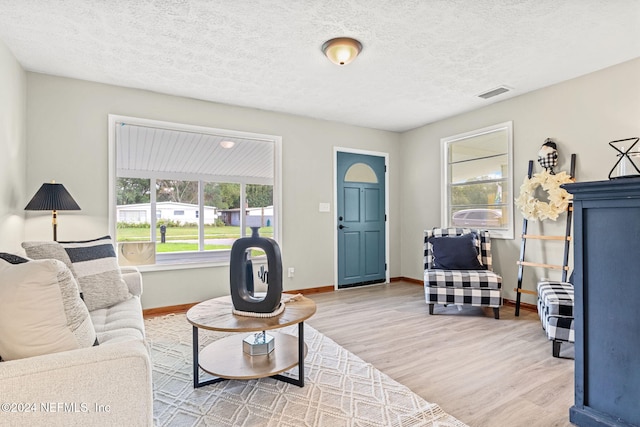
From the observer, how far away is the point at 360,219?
5.00m

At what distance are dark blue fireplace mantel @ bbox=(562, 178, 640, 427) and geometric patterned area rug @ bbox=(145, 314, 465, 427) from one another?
0.66 meters

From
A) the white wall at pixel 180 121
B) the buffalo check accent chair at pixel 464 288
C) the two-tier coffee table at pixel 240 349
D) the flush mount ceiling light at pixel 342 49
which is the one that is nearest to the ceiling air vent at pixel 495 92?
the white wall at pixel 180 121

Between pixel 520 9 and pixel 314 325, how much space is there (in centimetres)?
297

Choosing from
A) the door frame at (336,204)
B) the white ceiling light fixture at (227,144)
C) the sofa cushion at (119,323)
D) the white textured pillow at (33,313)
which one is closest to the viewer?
the white textured pillow at (33,313)

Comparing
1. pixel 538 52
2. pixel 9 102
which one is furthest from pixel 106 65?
pixel 538 52

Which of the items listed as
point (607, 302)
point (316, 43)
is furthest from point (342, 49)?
point (607, 302)

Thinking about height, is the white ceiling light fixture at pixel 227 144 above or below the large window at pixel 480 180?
above

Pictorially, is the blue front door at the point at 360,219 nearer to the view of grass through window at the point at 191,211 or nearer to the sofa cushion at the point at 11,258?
the view of grass through window at the point at 191,211

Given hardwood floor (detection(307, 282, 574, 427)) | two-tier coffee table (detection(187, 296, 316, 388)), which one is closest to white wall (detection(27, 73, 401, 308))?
hardwood floor (detection(307, 282, 574, 427))

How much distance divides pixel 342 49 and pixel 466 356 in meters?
2.52

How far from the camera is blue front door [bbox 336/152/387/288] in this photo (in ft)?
15.9

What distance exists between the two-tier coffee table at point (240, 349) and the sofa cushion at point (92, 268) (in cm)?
64

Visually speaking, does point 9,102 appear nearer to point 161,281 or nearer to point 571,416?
point 161,281

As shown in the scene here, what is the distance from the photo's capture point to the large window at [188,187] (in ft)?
12.4
